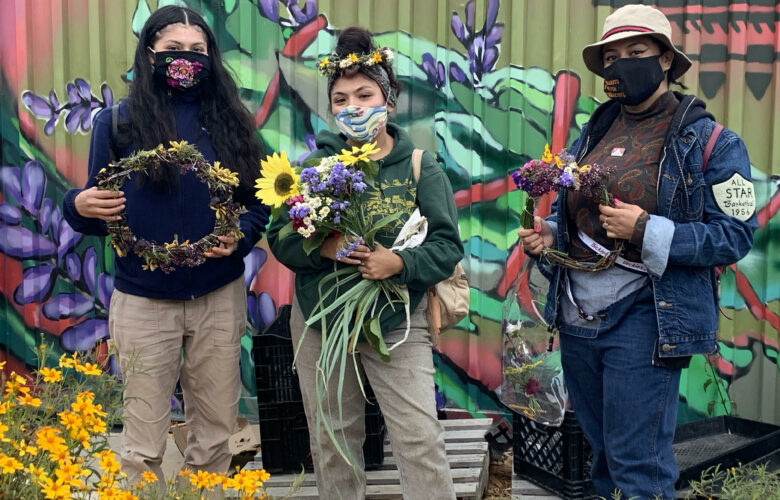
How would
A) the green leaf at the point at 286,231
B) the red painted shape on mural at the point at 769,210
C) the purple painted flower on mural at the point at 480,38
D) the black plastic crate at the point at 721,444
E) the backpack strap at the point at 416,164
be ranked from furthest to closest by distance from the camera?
the purple painted flower on mural at the point at 480,38 → the red painted shape on mural at the point at 769,210 → the black plastic crate at the point at 721,444 → the backpack strap at the point at 416,164 → the green leaf at the point at 286,231

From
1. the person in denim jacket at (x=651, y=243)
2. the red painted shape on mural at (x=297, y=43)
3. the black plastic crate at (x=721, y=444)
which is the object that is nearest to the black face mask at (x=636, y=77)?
the person in denim jacket at (x=651, y=243)

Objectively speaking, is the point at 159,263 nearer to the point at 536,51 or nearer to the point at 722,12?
the point at 536,51

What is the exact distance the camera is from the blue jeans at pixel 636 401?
303 cm

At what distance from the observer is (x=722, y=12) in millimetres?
5012

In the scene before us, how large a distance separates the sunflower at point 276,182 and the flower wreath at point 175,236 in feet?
1.01

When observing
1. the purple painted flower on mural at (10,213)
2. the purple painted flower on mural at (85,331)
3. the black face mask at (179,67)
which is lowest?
the purple painted flower on mural at (85,331)

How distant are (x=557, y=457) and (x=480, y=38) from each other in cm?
279

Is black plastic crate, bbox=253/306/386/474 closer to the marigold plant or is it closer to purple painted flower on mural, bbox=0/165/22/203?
the marigold plant

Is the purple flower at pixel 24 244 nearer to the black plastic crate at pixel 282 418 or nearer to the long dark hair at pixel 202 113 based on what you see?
the black plastic crate at pixel 282 418

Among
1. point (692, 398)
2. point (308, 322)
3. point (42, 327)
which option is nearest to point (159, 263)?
point (308, 322)

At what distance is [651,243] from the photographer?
291 centimetres

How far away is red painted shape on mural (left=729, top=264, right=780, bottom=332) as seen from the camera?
16.6 ft

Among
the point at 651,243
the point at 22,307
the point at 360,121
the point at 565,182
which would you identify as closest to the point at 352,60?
the point at 360,121

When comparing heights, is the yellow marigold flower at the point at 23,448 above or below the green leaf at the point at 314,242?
below
